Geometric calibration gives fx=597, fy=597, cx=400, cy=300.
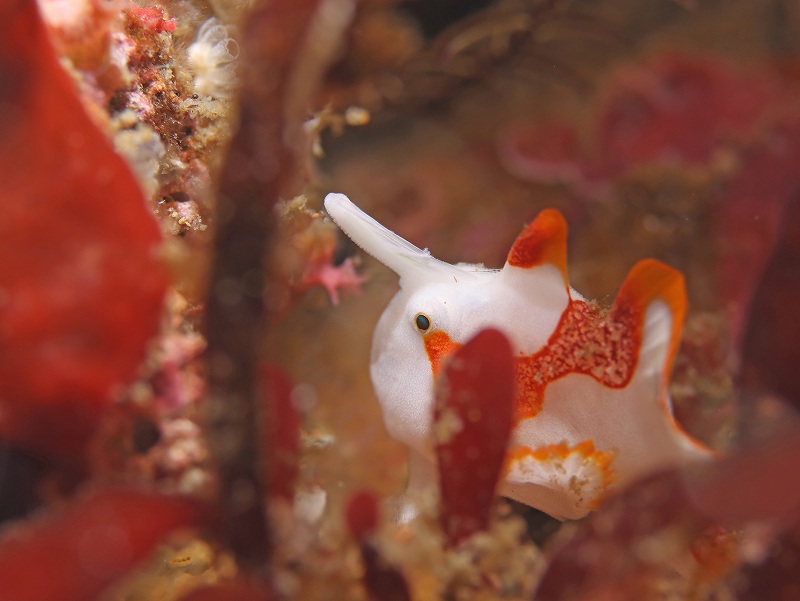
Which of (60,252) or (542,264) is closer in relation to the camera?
(60,252)

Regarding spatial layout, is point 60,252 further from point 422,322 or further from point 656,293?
point 656,293

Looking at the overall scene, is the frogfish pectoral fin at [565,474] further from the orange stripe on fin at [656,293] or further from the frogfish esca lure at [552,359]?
the orange stripe on fin at [656,293]

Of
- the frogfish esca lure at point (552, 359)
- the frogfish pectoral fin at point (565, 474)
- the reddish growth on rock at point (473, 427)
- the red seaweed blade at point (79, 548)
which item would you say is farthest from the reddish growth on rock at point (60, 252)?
the frogfish pectoral fin at point (565, 474)

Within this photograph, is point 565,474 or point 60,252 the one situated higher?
point 60,252

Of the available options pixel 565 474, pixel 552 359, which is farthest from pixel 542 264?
pixel 565 474

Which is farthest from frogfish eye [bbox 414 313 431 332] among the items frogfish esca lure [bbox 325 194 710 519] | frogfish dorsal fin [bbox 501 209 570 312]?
frogfish dorsal fin [bbox 501 209 570 312]

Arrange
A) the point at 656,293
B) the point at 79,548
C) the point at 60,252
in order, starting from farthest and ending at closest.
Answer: the point at 656,293
the point at 60,252
the point at 79,548

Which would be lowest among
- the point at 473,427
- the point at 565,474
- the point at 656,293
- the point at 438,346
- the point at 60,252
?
the point at 565,474
